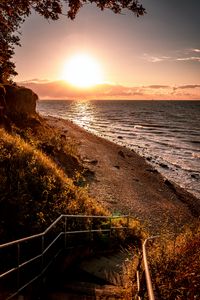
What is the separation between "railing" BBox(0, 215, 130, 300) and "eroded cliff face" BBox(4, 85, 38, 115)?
23.7m

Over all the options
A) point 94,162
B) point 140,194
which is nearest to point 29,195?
point 140,194

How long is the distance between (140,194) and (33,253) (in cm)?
1900

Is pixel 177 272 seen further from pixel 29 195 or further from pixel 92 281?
pixel 29 195

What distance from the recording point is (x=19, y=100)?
3653 centimetres

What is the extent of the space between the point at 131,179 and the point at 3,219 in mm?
22899

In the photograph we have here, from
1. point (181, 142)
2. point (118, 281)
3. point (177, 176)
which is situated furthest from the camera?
point (181, 142)

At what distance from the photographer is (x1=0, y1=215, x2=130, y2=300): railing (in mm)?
6812

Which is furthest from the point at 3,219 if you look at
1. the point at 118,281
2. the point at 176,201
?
the point at 176,201

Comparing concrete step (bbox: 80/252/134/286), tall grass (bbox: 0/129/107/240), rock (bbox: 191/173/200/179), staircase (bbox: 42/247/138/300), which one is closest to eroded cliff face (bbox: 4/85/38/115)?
rock (bbox: 191/173/200/179)

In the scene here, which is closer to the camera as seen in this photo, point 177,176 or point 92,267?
point 92,267

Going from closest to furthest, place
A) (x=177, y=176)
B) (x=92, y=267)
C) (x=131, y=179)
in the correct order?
(x=92, y=267) → (x=131, y=179) → (x=177, y=176)

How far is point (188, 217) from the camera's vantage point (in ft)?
79.6

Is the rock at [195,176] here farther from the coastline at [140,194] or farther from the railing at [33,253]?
the railing at [33,253]

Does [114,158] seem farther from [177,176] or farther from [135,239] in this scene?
[135,239]
